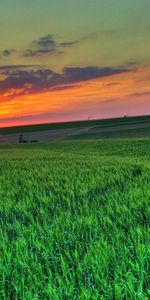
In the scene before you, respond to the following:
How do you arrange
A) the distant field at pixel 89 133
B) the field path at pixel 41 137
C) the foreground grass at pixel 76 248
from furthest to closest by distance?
the field path at pixel 41 137 < the distant field at pixel 89 133 < the foreground grass at pixel 76 248

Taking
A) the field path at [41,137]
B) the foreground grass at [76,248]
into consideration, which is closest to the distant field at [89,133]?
the field path at [41,137]

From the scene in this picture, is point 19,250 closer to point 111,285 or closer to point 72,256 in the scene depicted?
point 72,256

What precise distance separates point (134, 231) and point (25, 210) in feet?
8.18

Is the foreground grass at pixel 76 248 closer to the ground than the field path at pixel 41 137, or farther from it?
farther from it

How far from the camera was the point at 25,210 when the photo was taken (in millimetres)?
6730

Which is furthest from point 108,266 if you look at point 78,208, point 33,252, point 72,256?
point 78,208

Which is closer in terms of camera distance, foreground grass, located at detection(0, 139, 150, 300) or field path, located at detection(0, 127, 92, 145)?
foreground grass, located at detection(0, 139, 150, 300)

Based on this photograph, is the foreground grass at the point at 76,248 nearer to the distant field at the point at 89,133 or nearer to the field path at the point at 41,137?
the distant field at the point at 89,133

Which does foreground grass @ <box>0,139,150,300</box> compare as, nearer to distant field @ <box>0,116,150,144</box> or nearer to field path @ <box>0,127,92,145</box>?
distant field @ <box>0,116,150,144</box>

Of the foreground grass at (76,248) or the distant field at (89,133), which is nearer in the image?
the foreground grass at (76,248)

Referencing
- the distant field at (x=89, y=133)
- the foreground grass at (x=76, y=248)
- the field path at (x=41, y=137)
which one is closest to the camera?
the foreground grass at (x=76, y=248)

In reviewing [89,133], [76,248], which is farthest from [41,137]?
[76,248]

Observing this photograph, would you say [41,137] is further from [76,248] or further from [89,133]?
[76,248]

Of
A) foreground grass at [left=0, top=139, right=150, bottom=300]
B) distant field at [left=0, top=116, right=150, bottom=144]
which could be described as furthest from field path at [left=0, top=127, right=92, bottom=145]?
foreground grass at [left=0, top=139, right=150, bottom=300]
